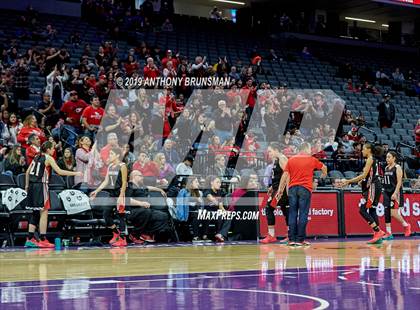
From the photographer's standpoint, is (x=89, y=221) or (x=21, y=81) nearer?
(x=89, y=221)

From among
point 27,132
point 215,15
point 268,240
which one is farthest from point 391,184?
point 215,15

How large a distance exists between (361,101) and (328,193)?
12.1 meters

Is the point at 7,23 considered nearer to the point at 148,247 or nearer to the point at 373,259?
the point at 148,247

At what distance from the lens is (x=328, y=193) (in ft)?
63.2

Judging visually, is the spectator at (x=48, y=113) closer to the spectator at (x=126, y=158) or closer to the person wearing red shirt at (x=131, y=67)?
the spectator at (x=126, y=158)

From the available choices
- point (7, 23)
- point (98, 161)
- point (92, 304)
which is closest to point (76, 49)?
point (7, 23)

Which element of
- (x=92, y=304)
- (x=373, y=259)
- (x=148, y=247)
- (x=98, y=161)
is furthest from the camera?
(x=98, y=161)

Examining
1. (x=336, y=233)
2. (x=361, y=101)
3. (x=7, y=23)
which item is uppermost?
(x=7, y=23)

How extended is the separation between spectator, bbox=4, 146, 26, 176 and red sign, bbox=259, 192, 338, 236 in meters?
5.91

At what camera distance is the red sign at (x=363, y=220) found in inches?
770

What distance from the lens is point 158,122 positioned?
19531 mm

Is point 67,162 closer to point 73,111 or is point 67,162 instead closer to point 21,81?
point 73,111

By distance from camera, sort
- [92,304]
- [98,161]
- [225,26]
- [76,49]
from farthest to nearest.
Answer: [225,26]
[76,49]
[98,161]
[92,304]

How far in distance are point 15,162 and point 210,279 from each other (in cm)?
873
